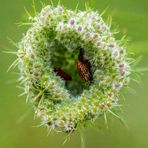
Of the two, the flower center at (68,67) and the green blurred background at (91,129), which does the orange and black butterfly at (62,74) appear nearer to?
the flower center at (68,67)

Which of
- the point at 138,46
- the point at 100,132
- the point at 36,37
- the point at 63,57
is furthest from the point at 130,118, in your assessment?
the point at 36,37

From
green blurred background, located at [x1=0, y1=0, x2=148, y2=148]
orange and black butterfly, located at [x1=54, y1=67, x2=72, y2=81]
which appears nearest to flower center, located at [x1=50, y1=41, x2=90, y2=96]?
orange and black butterfly, located at [x1=54, y1=67, x2=72, y2=81]

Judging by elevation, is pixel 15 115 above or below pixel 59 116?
above

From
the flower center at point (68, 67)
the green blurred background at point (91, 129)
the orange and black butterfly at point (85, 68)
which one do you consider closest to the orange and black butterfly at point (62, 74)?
the flower center at point (68, 67)

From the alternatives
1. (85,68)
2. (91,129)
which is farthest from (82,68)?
(91,129)

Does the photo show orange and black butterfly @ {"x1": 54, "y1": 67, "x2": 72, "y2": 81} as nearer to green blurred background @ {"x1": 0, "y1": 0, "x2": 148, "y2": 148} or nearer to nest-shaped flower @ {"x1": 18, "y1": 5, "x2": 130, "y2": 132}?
nest-shaped flower @ {"x1": 18, "y1": 5, "x2": 130, "y2": 132}

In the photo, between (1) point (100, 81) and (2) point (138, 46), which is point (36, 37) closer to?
(1) point (100, 81)
